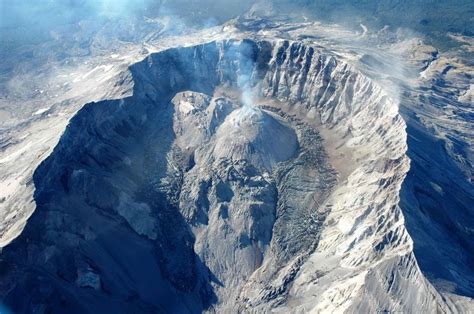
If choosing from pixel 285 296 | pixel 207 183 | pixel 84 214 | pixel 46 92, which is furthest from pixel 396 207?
pixel 46 92

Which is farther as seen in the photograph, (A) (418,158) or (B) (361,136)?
(B) (361,136)

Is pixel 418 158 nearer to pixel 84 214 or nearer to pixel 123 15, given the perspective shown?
pixel 84 214

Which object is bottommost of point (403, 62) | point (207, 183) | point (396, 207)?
point (403, 62)

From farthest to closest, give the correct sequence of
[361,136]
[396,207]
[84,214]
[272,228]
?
[361,136] → [272,228] → [84,214] → [396,207]

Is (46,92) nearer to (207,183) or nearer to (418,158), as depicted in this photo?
(207,183)

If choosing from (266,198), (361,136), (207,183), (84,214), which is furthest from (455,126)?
(84,214)

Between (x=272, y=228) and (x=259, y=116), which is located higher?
(x=259, y=116)

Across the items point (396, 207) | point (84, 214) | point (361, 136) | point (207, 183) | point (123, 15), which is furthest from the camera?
point (123, 15)
